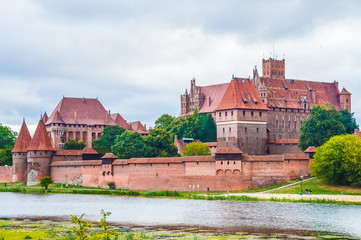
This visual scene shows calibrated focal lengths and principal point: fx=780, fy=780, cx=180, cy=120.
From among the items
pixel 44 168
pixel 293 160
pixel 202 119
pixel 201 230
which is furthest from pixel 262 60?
pixel 201 230

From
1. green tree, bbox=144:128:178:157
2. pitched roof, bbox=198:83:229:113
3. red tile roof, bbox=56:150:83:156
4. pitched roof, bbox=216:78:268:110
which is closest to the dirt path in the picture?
pitched roof, bbox=216:78:268:110

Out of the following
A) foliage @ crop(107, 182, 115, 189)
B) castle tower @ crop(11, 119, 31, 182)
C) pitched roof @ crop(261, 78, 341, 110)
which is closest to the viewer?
foliage @ crop(107, 182, 115, 189)

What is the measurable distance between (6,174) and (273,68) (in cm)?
4372

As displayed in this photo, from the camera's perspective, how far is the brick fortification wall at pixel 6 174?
3275 inches

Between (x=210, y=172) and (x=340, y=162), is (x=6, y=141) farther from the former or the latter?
(x=340, y=162)

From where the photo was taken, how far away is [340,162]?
191 ft

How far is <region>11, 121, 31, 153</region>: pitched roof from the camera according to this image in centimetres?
8206

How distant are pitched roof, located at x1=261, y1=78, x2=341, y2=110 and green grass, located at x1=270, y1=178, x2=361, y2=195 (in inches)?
1166

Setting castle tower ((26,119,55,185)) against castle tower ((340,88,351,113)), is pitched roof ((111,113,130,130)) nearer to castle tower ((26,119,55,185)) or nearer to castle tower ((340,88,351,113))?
castle tower ((26,119,55,185))

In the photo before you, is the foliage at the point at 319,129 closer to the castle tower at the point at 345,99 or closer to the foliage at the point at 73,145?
the castle tower at the point at 345,99

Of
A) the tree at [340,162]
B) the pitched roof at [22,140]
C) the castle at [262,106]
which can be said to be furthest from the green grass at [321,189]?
the pitched roof at [22,140]

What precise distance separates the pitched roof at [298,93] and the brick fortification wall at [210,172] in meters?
25.4

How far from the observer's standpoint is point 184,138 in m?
87.0

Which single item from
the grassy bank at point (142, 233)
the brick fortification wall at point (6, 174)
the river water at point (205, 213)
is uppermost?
the brick fortification wall at point (6, 174)
